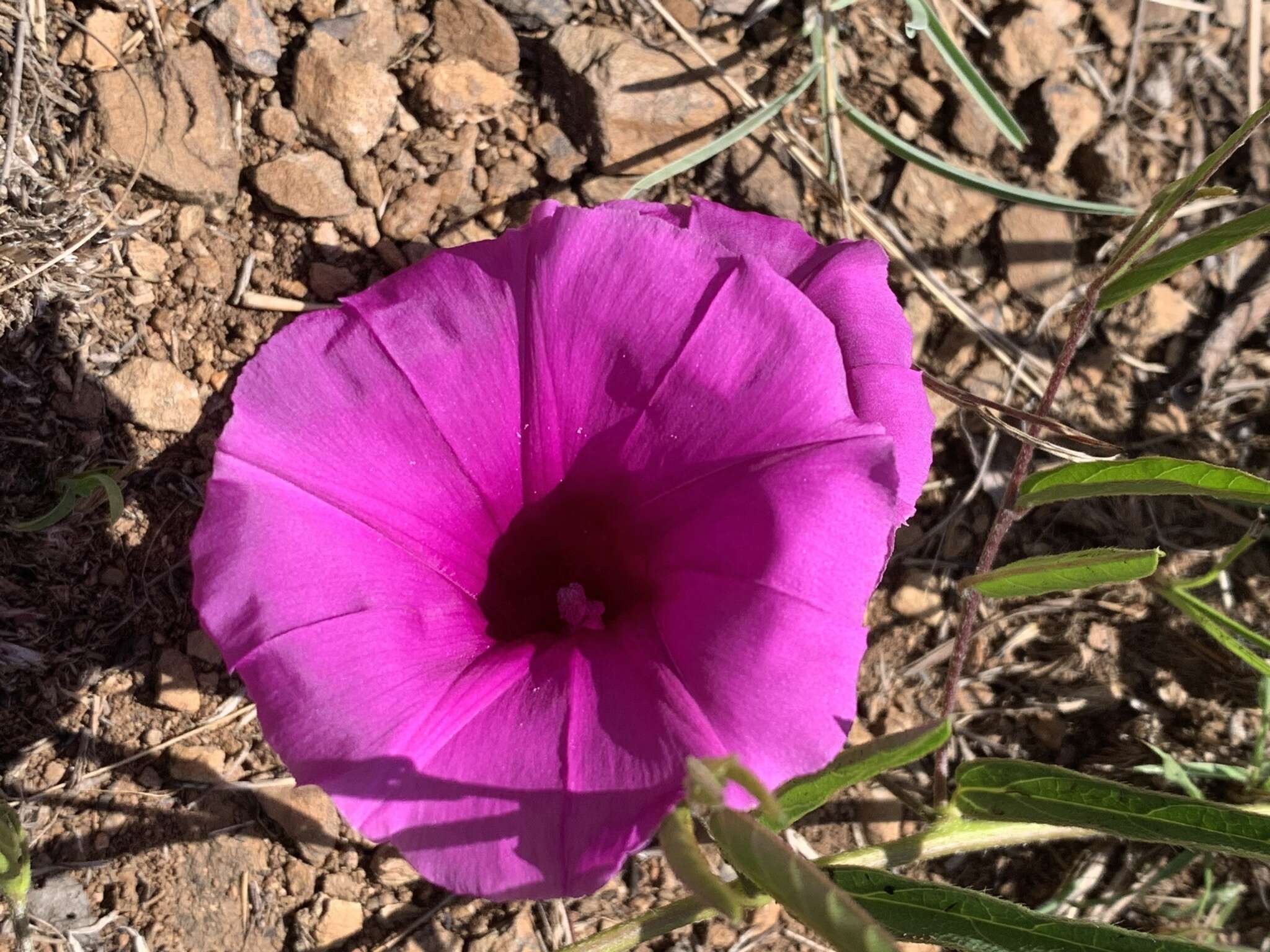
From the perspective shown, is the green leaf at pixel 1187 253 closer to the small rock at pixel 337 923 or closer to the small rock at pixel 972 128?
the small rock at pixel 972 128

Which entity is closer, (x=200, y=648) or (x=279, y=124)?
(x=200, y=648)

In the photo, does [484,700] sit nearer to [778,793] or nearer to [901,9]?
[778,793]

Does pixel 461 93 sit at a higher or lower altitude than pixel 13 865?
higher

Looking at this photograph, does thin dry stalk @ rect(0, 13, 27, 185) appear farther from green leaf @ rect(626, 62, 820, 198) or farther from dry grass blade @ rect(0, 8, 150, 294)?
green leaf @ rect(626, 62, 820, 198)

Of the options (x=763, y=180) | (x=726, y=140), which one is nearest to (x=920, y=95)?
(x=763, y=180)

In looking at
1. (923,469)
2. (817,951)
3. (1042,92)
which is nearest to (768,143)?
(1042,92)

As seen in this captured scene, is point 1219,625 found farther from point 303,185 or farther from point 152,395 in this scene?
point 152,395

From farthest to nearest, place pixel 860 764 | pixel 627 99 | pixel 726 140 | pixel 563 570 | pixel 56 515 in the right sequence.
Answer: pixel 627 99 → pixel 726 140 → pixel 56 515 → pixel 563 570 → pixel 860 764
